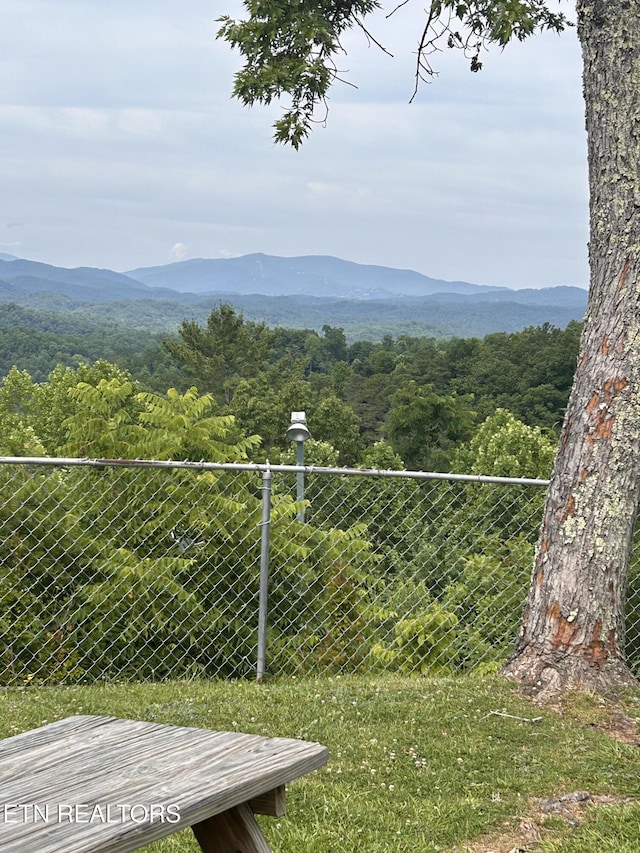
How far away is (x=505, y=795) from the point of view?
3215 mm

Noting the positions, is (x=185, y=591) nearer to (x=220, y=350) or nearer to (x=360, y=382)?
(x=220, y=350)

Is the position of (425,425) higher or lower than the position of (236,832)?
lower

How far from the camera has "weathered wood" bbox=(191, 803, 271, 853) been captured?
81.1 inches

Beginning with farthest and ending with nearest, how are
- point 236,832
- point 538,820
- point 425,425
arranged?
point 425,425, point 538,820, point 236,832

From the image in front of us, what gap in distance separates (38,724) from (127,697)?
56cm

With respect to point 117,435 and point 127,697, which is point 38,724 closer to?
point 127,697

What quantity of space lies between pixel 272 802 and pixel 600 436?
2851 mm

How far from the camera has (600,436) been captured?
4422 mm

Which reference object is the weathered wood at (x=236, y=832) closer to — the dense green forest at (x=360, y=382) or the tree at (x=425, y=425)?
the dense green forest at (x=360, y=382)

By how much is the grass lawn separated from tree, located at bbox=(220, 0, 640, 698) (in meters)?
0.27

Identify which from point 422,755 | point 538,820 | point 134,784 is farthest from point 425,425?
point 134,784

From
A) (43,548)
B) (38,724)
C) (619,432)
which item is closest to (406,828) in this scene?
(38,724)

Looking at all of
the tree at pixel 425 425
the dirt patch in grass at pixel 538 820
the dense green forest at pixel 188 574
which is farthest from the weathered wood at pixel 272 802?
the tree at pixel 425 425

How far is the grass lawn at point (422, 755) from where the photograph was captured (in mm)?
2898
